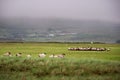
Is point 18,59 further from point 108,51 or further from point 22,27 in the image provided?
point 108,51

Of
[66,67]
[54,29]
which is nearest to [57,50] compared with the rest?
[54,29]

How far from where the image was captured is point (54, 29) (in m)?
7.84

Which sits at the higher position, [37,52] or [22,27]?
[22,27]

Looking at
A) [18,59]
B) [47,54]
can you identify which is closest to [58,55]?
[47,54]

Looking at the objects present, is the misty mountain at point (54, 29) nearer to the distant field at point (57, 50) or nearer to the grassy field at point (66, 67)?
the distant field at point (57, 50)

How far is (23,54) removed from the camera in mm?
7742

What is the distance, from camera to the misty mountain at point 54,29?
25.5 ft

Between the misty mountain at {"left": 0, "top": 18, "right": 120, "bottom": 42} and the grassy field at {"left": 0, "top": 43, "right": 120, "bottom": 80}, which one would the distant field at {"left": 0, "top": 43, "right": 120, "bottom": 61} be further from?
the misty mountain at {"left": 0, "top": 18, "right": 120, "bottom": 42}

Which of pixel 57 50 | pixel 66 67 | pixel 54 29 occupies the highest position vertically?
pixel 54 29

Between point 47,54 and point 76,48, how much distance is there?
2.44 ft

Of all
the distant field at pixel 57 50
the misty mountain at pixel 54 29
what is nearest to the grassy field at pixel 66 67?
the distant field at pixel 57 50

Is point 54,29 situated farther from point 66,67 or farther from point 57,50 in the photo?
point 66,67

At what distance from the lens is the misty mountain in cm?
777

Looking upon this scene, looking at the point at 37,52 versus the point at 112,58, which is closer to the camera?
the point at 112,58
